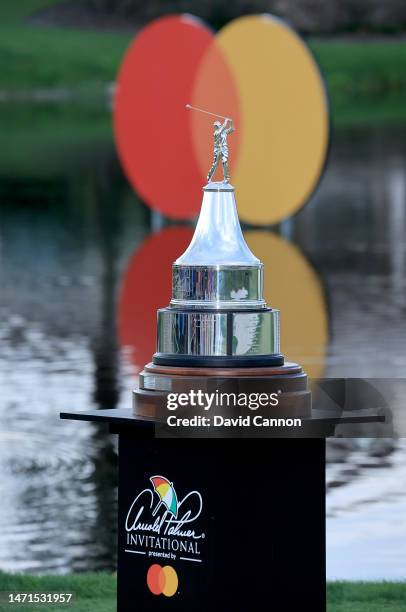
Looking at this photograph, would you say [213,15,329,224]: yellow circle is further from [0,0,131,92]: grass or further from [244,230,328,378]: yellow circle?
[0,0,131,92]: grass

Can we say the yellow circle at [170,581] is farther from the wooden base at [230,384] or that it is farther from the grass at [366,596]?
the grass at [366,596]

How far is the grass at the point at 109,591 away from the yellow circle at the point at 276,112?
49.5 ft

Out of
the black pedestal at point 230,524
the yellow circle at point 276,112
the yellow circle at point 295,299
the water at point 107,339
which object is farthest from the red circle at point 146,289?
the black pedestal at point 230,524

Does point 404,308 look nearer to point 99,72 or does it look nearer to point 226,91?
point 226,91

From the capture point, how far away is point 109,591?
23.6 ft

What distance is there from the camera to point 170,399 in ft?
16.7

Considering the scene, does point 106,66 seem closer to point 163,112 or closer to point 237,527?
point 163,112

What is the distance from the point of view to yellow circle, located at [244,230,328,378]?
1466 cm

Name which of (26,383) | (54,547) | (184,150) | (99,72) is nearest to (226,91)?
(184,150)

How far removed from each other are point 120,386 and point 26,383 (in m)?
0.72

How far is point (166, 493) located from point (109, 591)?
2176mm

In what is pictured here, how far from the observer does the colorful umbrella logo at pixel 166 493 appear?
5.10 metres

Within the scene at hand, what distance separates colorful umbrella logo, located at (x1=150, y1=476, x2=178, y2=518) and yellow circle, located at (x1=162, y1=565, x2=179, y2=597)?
0.15 metres

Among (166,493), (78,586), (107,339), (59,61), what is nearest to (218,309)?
(166,493)
